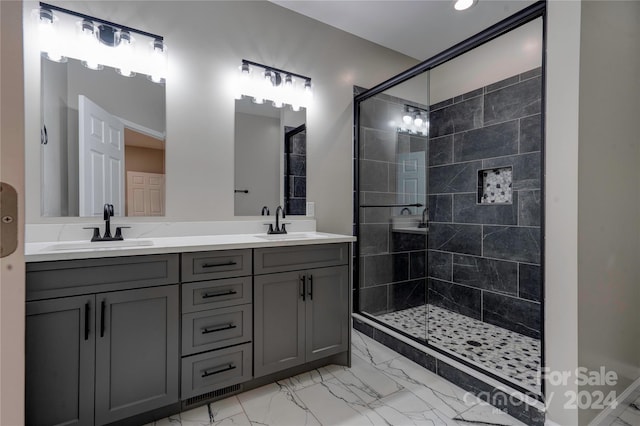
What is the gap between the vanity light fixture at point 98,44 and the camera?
5.51 ft

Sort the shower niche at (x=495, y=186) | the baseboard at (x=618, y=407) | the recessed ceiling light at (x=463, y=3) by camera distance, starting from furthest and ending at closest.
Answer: the shower niche at (x=495, y=186) → the recessed ceiling light at (x=463, y=3) → the baseboard at (x=618, y=407)

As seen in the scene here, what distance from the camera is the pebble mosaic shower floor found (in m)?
2.00

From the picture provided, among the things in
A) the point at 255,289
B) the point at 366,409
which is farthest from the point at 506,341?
the point at 255,289

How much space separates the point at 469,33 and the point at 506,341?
2.65 meters

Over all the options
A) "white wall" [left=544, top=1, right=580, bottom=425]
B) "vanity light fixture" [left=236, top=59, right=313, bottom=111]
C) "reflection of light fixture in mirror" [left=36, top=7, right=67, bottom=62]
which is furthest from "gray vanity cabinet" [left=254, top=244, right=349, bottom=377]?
"reflection of light fixture in mirror" [left=36, top=7, right=67, bottom=62]

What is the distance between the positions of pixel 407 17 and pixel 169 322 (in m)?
2.77

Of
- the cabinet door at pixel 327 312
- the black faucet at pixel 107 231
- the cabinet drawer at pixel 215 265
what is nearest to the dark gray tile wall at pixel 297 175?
the cabinet door at pixel 327 312

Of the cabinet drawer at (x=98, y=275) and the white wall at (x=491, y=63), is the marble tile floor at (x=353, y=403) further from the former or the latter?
the white wall at (x=491, y=63)

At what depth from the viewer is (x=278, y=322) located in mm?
1822

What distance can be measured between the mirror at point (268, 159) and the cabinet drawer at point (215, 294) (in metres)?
0.69

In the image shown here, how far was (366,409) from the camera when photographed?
1.67 m

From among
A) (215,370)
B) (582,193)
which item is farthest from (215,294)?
(582,193)

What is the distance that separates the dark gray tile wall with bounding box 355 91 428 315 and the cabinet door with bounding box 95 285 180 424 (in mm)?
1761

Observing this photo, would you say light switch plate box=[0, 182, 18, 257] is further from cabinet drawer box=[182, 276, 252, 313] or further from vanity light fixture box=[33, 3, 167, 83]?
vanity light fixture box=[33, 3, 167, 83]
